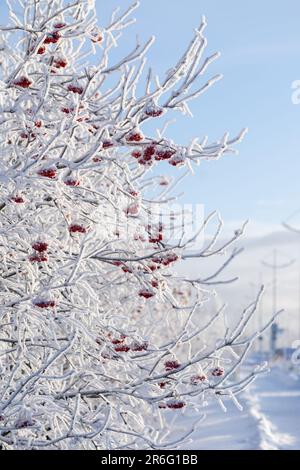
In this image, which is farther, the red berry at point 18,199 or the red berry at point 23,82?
the red berry at point 18,199

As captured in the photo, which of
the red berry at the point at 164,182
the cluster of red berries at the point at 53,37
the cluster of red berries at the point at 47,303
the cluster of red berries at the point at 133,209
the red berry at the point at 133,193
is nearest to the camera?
the cluster of red berries at the point at 47,303

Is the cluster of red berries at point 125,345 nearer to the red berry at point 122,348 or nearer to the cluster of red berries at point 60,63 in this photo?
the red berry at point 122,348

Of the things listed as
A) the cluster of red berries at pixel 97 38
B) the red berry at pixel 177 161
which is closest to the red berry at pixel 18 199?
the red berry at pixel 177 161

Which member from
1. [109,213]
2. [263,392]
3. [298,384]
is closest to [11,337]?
[109,213]

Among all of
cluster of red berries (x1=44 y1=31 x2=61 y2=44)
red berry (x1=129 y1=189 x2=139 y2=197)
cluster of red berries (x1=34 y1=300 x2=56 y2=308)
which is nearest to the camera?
cluster of red berries (x1=34 y1=300 x2=56 y2=308)

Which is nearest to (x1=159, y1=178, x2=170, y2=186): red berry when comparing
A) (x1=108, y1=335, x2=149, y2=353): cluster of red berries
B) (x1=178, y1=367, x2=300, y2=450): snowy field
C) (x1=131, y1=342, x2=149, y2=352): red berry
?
(x1=108, y1=335, x2=149, y2=353): cluster of red berries

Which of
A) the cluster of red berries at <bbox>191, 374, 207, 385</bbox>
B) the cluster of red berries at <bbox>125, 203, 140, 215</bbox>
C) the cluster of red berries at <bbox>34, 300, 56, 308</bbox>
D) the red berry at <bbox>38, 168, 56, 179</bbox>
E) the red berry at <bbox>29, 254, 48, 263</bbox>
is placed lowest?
the cluster of red berries at <bbox>191, 374, 207, 385</bbox>

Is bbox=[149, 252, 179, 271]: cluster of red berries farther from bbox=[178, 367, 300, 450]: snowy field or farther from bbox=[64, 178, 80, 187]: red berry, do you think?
bbox=[178, 367, 300, 450]: snowy field

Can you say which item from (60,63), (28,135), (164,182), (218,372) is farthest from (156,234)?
(164,182)

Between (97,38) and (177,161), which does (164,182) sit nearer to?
(97,38)

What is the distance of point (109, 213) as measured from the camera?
5562 millimetres

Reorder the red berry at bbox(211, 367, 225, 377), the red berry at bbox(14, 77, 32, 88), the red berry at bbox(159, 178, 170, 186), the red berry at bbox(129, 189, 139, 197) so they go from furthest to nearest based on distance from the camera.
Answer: the red berry at bbox(159, 178, 170, 186) < the red berry at bbox(129, 189, 139, 197) < the red berry at bbox(211, 367, 225, 377) < the red berry at bbox(14, 77, 32, 88)
